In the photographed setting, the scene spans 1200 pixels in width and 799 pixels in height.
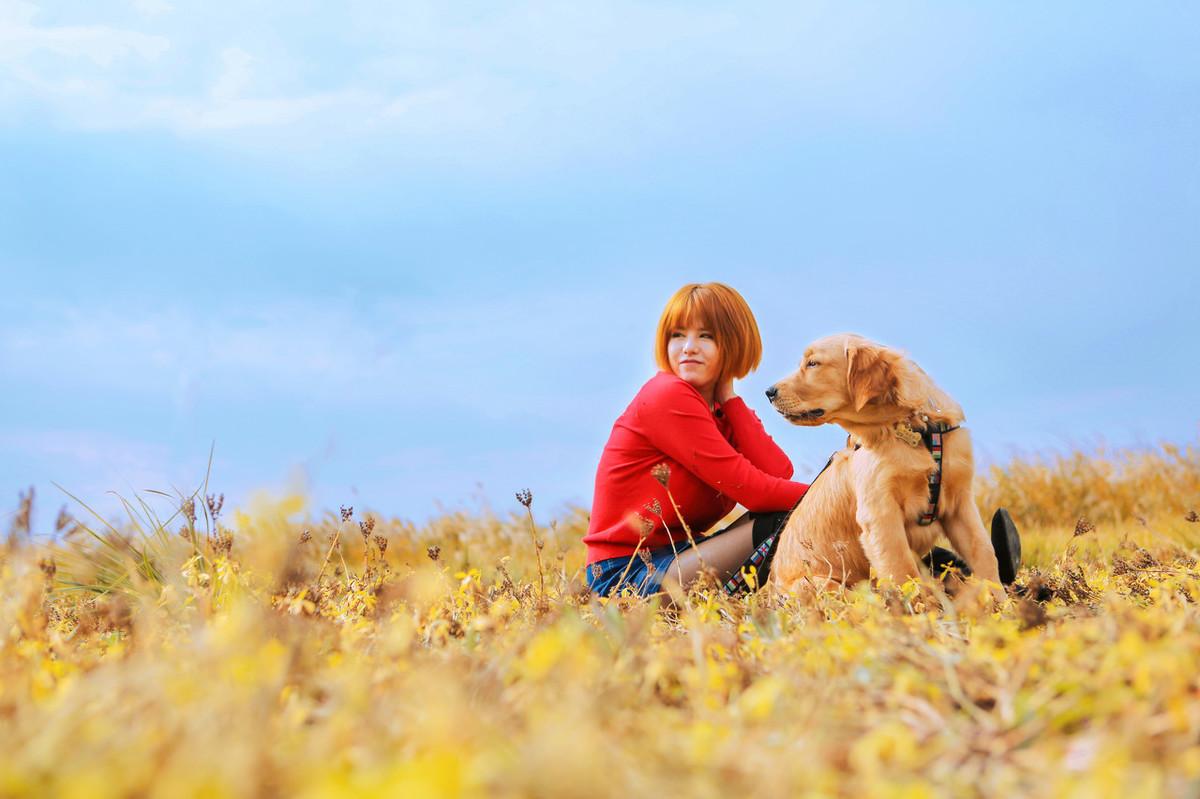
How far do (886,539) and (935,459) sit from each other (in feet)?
1.63

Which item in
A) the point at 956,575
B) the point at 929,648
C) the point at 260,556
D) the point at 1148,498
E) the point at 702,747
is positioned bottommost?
the point at 1148,498

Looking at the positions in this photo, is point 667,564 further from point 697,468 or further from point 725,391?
point 725,391

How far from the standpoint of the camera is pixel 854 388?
4895 mm

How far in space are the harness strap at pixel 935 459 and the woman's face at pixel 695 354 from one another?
1.56 meters

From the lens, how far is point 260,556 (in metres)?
2.32

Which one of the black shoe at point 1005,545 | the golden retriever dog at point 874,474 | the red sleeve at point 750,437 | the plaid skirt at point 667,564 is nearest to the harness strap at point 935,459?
the golden retriever dog at point 874,474

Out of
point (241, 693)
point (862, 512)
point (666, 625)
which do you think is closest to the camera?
point (241, 693)

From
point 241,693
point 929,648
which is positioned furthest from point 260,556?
point 929,648

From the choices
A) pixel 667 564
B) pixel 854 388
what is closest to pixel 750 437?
pixel 667 564

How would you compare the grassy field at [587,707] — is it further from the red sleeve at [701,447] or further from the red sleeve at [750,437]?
the red sleeve at [750,437]

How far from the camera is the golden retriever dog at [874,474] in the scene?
4.76m

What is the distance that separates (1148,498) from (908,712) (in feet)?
37.9

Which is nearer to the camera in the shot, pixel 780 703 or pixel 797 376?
pixel 780 703

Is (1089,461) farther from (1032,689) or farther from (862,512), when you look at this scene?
(1032,689)
